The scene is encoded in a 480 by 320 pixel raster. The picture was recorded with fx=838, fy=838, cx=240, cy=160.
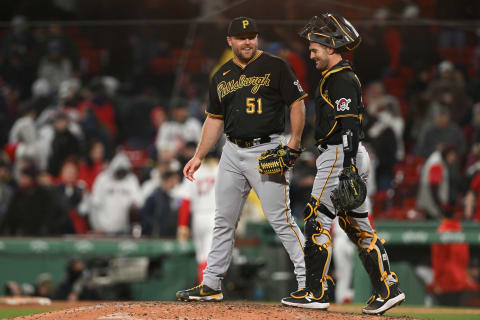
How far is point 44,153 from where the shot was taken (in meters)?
11.5

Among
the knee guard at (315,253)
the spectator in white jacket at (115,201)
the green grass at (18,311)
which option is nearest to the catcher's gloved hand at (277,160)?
the knee guard at (315,253)

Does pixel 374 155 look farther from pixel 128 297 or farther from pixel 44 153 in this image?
pixel 44 153

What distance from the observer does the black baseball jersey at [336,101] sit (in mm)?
4785

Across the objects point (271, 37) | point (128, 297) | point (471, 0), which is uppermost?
point (471, 0)

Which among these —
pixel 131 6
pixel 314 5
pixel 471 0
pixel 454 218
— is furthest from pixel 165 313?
pixel 131 6

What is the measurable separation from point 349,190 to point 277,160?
50cm

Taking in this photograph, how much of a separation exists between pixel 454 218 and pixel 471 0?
2759 millimetres

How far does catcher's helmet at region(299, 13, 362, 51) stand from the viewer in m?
4.93

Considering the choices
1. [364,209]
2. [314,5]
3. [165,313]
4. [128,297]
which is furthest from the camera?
[128,297]

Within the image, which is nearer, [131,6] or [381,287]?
[381,287]

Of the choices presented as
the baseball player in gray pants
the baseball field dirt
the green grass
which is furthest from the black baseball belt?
the green grass

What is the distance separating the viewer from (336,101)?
189 inches

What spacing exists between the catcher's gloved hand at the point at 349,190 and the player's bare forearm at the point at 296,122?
15.7 inches

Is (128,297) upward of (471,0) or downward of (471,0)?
downward
